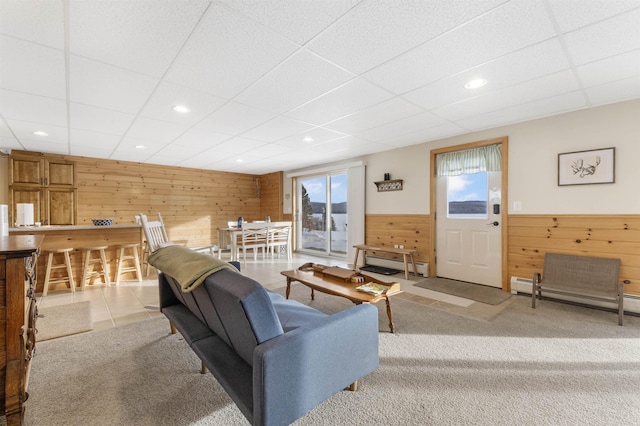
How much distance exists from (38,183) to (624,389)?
26.8ft

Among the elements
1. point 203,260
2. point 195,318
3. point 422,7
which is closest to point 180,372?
point 195,318

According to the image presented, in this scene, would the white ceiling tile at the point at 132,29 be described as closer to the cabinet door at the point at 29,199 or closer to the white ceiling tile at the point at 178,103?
the white ceiling tile at the point at 178,103

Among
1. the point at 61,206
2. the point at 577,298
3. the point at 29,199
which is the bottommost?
the point at 577,298

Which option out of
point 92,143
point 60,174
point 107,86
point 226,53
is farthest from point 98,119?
point 60,174

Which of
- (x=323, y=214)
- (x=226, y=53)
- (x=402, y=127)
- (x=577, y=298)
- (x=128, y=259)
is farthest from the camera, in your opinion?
(x=323, y=214)

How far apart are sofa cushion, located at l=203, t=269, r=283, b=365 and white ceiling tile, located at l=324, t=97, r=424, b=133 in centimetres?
250

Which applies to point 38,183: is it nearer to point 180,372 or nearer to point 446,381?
point 180,372

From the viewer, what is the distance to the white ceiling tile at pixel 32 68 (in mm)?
1933

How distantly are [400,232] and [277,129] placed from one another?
2.82 meters

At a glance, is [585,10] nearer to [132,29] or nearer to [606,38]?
[606,38]

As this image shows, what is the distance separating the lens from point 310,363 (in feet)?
4.21

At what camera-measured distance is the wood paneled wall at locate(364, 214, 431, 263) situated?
4727mm

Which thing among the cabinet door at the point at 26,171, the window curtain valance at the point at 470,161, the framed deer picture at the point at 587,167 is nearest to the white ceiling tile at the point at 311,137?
the window curtain valance at the point at 470,161

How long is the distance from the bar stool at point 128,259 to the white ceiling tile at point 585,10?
540 centimetres
